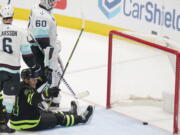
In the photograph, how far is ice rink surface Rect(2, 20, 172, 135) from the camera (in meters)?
4.95

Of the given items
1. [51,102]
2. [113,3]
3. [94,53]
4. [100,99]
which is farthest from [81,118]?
[113,3]

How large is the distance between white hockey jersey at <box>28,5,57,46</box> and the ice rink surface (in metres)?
0.85

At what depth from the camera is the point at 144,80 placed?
213 inches

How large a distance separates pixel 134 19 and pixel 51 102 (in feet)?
10.6

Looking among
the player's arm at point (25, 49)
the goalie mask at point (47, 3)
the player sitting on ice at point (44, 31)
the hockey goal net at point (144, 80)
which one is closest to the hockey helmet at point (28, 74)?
the player's arm at point (25, 49)

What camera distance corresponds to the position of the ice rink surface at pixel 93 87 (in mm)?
4945

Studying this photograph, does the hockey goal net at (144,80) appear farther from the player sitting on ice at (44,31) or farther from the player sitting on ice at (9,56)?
the player sitting on ice at (9,56)

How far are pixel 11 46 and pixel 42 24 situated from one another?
28.1 inches

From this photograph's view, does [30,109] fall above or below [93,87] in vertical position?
above

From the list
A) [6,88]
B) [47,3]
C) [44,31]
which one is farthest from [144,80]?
[6,88]

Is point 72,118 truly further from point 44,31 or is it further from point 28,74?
point 44,31

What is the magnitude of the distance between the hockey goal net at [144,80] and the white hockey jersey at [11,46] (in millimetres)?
1232

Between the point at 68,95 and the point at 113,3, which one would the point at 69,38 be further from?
the point at 68,95

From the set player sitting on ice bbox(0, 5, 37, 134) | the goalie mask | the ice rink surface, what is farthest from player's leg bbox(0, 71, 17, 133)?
the goalie mask
